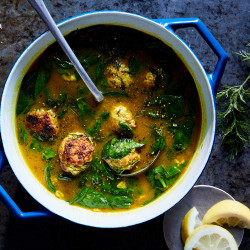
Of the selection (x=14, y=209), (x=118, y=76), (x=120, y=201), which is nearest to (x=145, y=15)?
(x=118, y=76)

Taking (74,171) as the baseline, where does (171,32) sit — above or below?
above

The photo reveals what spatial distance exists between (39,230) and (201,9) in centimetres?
231

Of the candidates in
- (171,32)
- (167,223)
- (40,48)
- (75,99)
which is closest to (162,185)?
(167,223)

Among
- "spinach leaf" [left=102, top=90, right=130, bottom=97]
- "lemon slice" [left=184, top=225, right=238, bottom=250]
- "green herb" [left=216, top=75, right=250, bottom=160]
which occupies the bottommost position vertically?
"lemon slice" [left=184, top=225, right=238, bottom=250]

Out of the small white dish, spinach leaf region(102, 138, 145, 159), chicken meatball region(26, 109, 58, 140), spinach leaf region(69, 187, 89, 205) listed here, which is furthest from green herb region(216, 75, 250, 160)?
chicken meatball region(26, 109, 58, 140)

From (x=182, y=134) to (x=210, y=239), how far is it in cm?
86

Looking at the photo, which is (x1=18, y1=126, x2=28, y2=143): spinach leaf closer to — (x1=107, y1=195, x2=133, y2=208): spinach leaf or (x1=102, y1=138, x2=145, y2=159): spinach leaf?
(x1=102, y1=138, x2=145, y2=159): spinach leaf

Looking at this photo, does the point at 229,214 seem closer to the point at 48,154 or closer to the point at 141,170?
the point at 141,170

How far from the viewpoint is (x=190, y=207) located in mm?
3252

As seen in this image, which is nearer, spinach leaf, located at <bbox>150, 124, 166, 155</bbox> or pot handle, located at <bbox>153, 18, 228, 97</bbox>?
pot handle, located at <bbox>153, 18, 228, 97</bbox>

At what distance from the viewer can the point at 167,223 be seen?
126 inches

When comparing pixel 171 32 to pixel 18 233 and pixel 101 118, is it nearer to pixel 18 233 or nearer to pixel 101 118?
pixel 101 118

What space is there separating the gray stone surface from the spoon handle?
2.21 ft

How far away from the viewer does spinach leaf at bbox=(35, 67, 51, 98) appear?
2914 millimetres
